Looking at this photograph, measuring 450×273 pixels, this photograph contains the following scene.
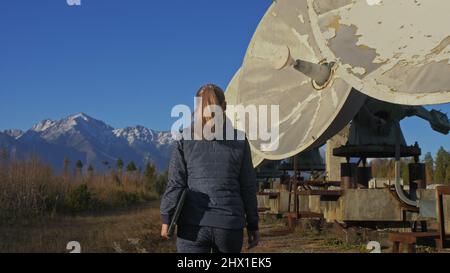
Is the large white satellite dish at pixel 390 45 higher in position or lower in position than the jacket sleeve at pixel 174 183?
higher

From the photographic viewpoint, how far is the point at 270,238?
11.4 metres

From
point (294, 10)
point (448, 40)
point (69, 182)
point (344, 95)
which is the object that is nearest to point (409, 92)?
point (448, 40)

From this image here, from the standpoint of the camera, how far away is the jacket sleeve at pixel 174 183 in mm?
3236

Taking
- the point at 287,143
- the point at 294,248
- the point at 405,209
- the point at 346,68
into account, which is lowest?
the point at 294,248

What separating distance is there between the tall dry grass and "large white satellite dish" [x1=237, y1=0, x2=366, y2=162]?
6.37 meters

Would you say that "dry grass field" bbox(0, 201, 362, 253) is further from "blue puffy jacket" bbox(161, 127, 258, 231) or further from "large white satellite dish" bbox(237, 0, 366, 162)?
"blue puffy jacket" bbox(161, 127, 258, 231)

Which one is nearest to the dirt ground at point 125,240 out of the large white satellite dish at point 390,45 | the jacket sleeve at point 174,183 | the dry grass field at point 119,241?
the dry grass field at point 119,241

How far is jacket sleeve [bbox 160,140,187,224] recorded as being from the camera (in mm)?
3236

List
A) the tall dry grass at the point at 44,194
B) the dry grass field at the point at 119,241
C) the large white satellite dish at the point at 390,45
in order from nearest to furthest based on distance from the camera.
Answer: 1. the large white satellite dish at the point at 390,45
2. the dry grass field at the point at 119,241
3. the tall dry grass at the point at 44,194

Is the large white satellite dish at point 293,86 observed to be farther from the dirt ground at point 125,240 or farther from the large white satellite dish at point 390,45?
the dirt ground at point 125,240

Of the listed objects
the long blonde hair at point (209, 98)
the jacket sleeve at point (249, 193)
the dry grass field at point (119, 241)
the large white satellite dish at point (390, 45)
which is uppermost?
the large white satellite dish at point (390, 45)

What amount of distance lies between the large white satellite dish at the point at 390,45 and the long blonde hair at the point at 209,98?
2.70 meters
